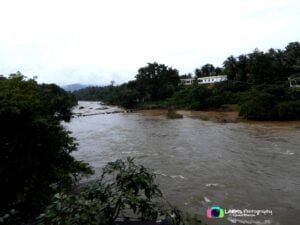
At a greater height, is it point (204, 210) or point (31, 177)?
point (31, 177)

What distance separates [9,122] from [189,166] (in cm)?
810

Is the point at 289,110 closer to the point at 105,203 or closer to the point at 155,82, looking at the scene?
the point at 105,203

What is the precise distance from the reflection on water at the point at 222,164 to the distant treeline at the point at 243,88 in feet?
26.0

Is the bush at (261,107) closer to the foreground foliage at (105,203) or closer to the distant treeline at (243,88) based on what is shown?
the distant treeline at (243,88)

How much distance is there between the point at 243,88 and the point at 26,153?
158 ft

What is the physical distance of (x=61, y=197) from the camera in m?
3.10

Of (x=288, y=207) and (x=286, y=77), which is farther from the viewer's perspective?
(x=286, y=77)

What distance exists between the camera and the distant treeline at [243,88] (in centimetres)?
2964

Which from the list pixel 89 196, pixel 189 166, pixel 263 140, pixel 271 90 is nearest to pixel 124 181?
pixel 89 196

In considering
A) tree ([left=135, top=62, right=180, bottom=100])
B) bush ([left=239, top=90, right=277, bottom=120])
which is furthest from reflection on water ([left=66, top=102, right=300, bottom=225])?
tree ([left=135, top=62, right=180, bottom=100])

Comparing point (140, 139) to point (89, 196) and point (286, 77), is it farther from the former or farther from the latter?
point (286, 77)

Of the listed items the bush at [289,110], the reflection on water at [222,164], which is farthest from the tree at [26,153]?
the bush at [289,110]

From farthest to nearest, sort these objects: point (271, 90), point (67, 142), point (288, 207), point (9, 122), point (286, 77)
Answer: point (286, 77), point (271, 90), point (67, 142), point (288, 207), point (9, 122)

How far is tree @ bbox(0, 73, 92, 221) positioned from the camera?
7.22 meters
